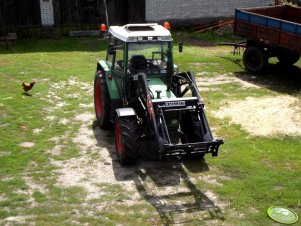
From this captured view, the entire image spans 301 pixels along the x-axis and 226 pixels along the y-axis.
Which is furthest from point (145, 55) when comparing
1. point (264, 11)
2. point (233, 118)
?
point (264, 11)

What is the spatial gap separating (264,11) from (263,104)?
581cm

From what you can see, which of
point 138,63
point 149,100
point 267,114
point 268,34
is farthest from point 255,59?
point 149,100

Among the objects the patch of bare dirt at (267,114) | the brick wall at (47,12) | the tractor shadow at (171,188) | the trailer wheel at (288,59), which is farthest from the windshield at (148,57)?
the brick wall at (47,12)

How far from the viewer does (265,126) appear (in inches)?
394

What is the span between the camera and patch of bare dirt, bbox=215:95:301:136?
982 cm

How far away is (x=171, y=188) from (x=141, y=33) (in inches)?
127

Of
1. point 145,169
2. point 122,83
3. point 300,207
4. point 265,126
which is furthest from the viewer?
point 265,126

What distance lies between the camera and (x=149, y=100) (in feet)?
24.8

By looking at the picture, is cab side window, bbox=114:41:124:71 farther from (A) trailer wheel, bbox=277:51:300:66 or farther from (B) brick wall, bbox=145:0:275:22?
(B) brick wall, bbox=145:0:275:22

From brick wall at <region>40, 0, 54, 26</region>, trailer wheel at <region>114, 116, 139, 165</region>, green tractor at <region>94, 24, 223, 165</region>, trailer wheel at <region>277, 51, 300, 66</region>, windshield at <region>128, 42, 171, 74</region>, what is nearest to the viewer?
green tractor at <region>94, 24, 223, 165</region>

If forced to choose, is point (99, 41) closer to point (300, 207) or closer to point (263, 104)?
point (263, 104)

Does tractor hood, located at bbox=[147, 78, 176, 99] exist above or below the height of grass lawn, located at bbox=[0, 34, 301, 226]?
above

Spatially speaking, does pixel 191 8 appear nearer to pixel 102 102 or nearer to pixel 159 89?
pixel 102 102

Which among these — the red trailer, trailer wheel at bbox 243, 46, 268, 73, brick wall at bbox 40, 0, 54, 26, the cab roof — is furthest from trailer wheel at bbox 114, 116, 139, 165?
brick wall at bbox 40, 0, 54, 26
